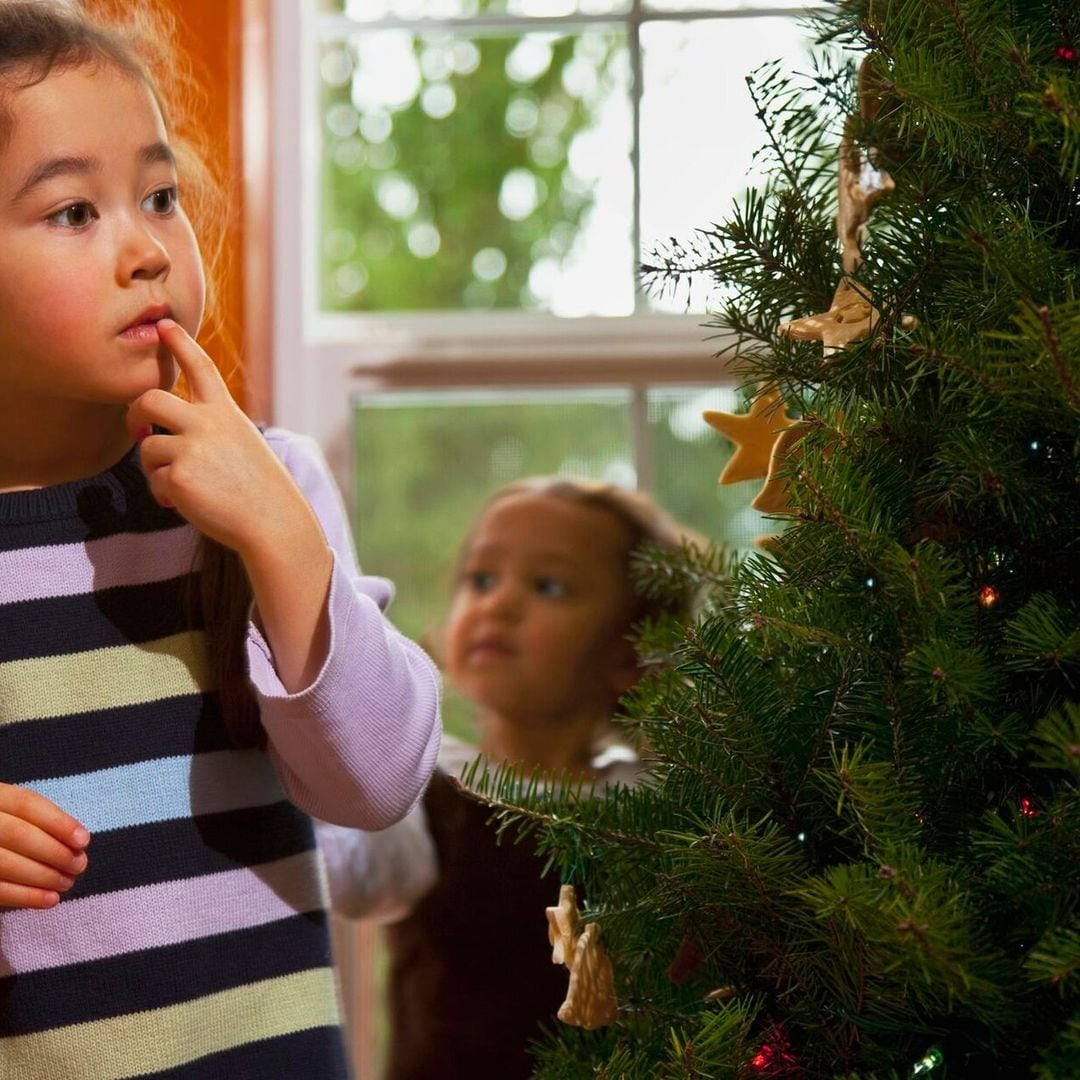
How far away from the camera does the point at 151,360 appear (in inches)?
31.1

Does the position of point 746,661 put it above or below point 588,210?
below

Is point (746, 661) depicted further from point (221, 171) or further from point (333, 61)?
point (333, 61)

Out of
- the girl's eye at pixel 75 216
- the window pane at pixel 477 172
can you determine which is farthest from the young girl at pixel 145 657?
the window pane at pixel 477 172

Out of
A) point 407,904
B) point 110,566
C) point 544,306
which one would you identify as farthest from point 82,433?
point 544,306

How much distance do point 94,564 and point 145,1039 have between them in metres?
0.29

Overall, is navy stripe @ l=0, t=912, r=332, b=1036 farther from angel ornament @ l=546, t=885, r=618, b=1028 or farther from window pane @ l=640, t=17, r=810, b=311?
window pane @ l=640, t=17, r=810, b=311

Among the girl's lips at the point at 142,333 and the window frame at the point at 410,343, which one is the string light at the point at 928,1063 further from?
the window frame at the point at 410,343

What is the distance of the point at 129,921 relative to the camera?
82 centimetres

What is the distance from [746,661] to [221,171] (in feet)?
2.99

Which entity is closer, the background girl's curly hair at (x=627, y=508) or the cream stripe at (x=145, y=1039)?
the cream stripe at (x=145, y=1039)

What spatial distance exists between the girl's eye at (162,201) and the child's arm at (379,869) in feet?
2.19

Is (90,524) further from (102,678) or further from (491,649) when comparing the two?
(491,649)

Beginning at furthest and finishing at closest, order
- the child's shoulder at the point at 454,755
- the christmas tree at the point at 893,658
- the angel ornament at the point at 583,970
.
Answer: the child's shoulder at the point at 454,755, the angel ornament at the point at 583,970, the christmas tree at the point at 893,658

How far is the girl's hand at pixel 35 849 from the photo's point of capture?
738mm
